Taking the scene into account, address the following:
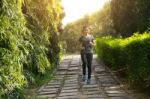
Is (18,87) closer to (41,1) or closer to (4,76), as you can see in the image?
(4,76)

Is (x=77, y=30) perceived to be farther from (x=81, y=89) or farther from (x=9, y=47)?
(x=9, y=47)

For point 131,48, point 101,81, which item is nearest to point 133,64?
point 131,48

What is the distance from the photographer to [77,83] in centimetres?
1506

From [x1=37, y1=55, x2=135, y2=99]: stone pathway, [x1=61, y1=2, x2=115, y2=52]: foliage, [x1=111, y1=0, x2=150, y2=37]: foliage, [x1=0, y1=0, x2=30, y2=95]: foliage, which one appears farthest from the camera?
[x1=61, y1=2, x2=115, y2=52]: foliage

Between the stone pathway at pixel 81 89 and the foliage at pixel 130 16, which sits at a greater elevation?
the foliage at pixel 130 16

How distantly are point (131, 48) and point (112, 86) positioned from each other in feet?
5.44

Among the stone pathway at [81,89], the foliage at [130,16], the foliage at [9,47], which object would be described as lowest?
the stone pathway at [81,89]

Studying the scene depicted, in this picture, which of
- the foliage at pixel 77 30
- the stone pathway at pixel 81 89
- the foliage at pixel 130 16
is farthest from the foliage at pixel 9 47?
the foliage at pixel 77 30

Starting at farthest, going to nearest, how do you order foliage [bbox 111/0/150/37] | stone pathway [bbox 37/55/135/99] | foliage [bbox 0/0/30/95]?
1. foliage [bbox 111/0/150/37]
2. stone pathway [bbox 37/55/135/99]
3. foliage [bbox 0/0/30/95]

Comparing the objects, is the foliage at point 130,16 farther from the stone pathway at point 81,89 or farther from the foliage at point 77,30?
the foliage at point 77,30

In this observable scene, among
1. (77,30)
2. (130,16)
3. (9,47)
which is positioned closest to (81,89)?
(9,47)

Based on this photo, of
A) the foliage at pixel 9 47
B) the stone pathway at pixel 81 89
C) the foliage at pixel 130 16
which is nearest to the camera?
the foliage at pixel 9 47

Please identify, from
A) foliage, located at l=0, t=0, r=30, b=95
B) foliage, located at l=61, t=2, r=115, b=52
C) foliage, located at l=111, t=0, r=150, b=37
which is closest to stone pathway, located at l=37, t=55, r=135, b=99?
foliage, located at l=0, t=0, r=30, b=95

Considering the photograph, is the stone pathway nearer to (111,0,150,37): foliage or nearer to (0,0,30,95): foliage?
(0,0,30,95): foliage
